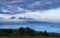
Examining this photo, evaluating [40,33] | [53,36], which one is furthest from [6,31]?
[53,36]

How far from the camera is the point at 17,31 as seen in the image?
52.3 ft

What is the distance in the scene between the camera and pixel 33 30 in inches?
647

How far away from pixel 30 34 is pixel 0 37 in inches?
116

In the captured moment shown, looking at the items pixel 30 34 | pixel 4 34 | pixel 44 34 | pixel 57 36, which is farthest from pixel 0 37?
pixel 57 36

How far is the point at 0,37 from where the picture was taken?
16.5 meters

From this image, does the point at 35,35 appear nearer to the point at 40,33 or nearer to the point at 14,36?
the point at 40,33

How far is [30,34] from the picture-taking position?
16.2 meters

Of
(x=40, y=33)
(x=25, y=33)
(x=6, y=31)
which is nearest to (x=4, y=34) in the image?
(x=6, y=31)

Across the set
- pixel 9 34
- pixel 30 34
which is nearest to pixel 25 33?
pixel 30 34

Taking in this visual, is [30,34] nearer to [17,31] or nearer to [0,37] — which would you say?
[17,31]

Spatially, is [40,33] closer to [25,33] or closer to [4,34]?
[25,33]

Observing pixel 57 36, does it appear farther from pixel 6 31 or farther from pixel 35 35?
pixel 6 31

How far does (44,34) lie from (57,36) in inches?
49.4

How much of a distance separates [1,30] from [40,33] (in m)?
3.71
